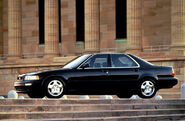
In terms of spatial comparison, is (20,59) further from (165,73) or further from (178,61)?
(165,73)

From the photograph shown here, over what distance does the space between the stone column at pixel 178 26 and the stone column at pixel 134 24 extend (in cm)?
346

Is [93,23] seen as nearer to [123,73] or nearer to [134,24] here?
[134,24]

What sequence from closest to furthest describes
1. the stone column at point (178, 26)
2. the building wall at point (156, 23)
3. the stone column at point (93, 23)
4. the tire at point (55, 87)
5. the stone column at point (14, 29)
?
the tire at point (55, 87) → the stone column at point (178, 26) → the stone column at point (93, 23) → the building wall at point (156, 23) → the stone column at point (14, 29)

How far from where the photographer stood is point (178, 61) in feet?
138

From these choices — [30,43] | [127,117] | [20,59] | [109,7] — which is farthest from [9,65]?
[127,117]

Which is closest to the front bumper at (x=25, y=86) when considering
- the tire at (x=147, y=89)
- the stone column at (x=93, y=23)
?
the tire at (x=147, y=89)

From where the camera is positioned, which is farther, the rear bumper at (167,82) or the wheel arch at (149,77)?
the rear bumper at (167,82)

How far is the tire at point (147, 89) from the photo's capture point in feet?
71.8

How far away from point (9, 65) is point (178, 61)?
60.6ft

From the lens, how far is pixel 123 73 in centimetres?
2164

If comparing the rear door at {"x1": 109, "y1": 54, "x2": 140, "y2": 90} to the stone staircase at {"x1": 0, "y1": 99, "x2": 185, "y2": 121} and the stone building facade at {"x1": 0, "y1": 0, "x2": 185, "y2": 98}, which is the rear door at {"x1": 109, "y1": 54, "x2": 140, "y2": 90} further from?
the stone building facade at {"x1": 0, "y1": 0, "x2": 185, "y2": 98}

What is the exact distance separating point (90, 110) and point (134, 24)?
27272 mm

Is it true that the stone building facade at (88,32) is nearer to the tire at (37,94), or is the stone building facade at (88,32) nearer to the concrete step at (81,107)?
the concrete step at (81,107)

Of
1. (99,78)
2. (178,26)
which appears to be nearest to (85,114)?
(99,78)
